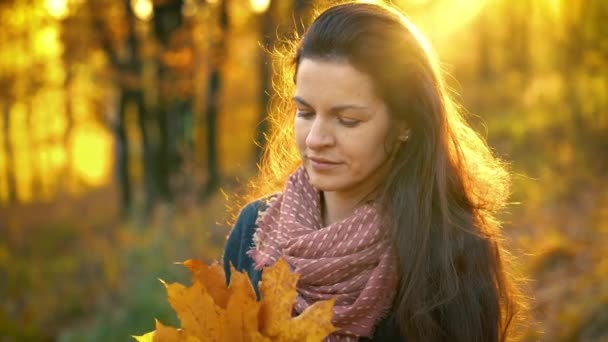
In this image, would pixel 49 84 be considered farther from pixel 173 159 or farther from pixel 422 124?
Answer: pixel 422 124

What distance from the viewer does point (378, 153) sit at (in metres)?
2.48

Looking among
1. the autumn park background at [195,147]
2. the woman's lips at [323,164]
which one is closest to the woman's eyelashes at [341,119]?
the woman's lips at [323,164]

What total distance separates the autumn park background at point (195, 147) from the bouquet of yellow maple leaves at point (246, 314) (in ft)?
5.88

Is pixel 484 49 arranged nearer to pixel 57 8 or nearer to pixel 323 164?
pixel 57 8

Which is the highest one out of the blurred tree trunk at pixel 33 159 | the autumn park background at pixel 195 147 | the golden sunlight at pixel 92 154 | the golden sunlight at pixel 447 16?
the golden sunlight at pixel 447 16

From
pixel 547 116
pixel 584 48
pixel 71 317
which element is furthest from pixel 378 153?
pixel 547 116

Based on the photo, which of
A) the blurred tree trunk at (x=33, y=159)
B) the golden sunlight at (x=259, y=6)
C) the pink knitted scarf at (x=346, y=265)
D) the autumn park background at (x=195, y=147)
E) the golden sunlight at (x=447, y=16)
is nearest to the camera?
the pink knitted scarf at (x=346, y=265)

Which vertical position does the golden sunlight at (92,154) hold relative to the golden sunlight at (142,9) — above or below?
below

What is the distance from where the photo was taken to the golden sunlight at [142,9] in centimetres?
1549

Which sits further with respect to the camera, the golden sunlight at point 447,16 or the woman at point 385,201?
the golden sunlight at point 447,16

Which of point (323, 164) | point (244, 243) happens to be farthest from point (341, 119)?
point (244, 243)

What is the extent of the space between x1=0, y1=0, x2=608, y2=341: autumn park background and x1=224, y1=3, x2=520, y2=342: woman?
87 centimetres

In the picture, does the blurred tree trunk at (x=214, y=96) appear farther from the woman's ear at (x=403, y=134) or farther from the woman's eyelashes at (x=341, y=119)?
the woman's eyelashes at (x=341, y=119)

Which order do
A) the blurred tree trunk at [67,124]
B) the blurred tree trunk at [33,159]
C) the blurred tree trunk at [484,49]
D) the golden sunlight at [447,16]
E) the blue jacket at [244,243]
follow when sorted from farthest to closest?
the blurred tree trunk at [33,159]
the golden sunlight at [447,16]
the blurred tree trunk at [484,49]
the blurred tree trunk at [67,124]
the blue jacket at [244,243]
